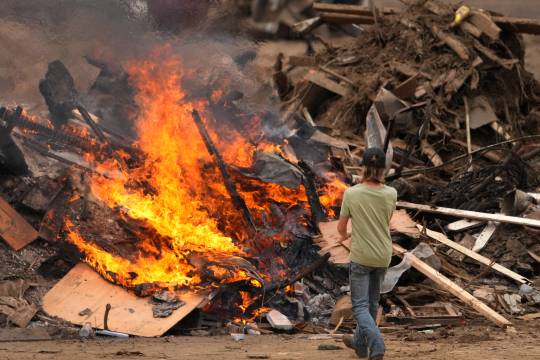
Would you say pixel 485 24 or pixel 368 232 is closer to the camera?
pixel 368 232

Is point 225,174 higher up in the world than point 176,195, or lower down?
higher up

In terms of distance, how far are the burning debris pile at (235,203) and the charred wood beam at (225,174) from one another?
3 centimetres

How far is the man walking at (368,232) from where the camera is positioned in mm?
6422

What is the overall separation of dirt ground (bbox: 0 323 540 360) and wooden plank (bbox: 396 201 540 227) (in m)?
2.19

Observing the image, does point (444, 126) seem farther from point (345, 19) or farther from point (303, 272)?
point (303, 272)

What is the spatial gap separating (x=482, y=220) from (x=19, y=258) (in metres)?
6.44

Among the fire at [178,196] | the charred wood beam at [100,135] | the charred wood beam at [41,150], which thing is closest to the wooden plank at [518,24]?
the fire at [178,196]

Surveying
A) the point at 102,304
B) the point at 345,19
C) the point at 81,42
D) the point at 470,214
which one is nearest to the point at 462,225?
the point at 470,214

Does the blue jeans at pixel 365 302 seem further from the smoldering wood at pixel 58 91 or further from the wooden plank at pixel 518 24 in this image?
the wooden plank at pixel 518 24

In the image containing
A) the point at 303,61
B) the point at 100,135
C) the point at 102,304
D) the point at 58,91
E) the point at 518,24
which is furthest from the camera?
the point at 303,61

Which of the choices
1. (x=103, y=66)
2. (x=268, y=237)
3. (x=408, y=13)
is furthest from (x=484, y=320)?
(x=408, y=13)

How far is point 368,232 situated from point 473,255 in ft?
13.7

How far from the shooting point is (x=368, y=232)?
6.46m

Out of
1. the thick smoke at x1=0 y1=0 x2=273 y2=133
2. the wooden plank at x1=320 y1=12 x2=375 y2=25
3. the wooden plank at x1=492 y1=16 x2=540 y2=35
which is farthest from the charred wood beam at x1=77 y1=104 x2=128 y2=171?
the wooden plank at x1=492 y1=16 x2=540 y2=35
